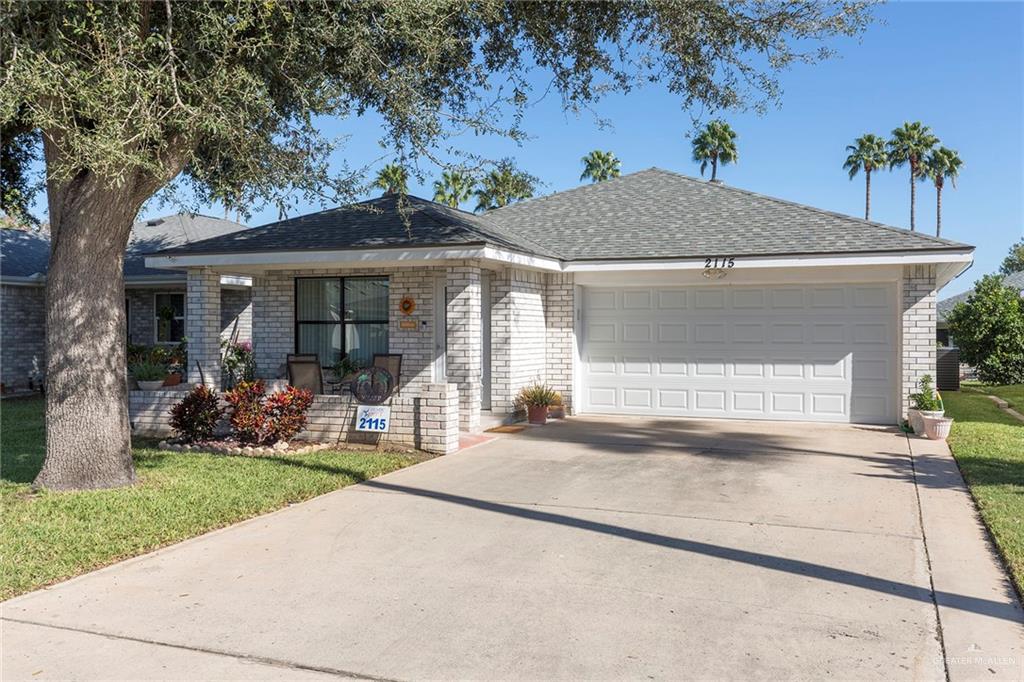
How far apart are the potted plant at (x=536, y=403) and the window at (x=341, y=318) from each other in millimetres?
2517

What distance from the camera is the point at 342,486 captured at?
26.0 feet

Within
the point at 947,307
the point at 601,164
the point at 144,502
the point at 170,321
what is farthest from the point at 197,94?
the point at 947,307

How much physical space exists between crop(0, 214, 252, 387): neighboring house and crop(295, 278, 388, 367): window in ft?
14.2

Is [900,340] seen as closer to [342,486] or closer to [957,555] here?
[957,555]

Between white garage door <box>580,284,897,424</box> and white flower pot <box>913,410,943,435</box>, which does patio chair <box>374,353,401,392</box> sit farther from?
white flower pot <box>913,410,943,435</box>

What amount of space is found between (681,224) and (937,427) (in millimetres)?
5582

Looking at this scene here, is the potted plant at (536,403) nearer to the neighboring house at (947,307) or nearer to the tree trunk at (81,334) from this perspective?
the tree trunk at (81,334)

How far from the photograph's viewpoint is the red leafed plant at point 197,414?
10.1 metres

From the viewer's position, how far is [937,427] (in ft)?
35.8

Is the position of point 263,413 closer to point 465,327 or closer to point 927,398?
point 465,327

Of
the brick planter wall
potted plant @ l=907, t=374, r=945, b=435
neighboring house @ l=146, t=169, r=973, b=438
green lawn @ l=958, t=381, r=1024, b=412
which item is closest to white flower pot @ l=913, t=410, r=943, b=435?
potted plant @ l=907, t=374, r=945, b=435

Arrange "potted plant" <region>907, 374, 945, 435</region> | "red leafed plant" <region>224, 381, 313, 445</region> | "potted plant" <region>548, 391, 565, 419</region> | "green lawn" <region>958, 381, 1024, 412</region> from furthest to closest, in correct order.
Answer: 1. "green lawn" <region>958, 381, 1024, 412</region>
2. "potted plant" <region>548, 391, 565, 419</region>
3. "potted plant" <region>907, 374, 945, 435</region>
4. "red leafed plant" <region>224, 381, 313, 445</region>

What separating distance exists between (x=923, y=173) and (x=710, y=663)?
160 ft

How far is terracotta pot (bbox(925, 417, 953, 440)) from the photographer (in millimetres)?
10914
